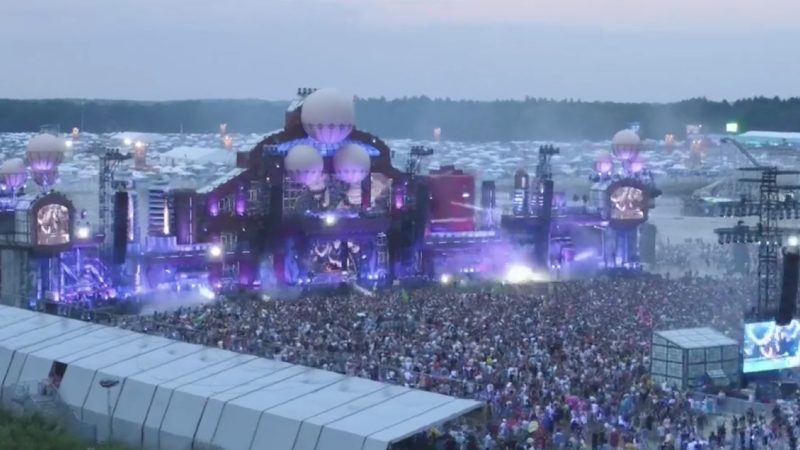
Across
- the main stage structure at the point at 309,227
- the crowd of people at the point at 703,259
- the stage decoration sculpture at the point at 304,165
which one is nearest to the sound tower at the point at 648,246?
the crowd of people at the point at 703,259

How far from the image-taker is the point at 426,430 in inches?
835

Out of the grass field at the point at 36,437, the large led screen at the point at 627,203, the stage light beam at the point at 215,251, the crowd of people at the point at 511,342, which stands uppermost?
the large led screen at the point at 627,203

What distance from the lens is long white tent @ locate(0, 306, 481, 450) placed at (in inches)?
827

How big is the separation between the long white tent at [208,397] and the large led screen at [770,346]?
36.4 ft

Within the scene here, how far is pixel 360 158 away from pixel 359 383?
28971 millimetres

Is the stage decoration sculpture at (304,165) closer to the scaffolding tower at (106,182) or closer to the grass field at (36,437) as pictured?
the scaffolding tower at (106,182)

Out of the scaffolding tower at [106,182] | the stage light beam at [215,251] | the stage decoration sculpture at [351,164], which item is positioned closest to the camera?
the scaffolding tower at [106,182]

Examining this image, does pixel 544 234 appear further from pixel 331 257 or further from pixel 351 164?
pixel 331 257

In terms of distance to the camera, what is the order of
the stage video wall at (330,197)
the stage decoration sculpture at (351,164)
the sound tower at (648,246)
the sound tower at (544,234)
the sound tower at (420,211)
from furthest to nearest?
the sound tower at (648,246) → the sound tower at (544,234) → the sound tower at (420,211) → the stage decoration sculpture at (351,164) → the stage video wall at (330,197)

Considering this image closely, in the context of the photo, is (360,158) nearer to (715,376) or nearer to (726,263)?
(726,263)

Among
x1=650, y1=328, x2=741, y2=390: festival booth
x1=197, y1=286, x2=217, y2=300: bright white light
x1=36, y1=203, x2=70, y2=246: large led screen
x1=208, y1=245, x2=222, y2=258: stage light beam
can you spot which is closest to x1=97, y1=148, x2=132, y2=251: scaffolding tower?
x1=36, y1=203, x2=70, y2=246: large led screen

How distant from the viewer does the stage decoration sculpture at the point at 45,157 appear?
162 feet

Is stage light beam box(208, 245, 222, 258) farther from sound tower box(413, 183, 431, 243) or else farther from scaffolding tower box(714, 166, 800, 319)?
scaffolding tower box(714, 166, 800, 319)

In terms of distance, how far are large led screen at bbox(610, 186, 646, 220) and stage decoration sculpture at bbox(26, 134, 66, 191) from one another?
2019cm
